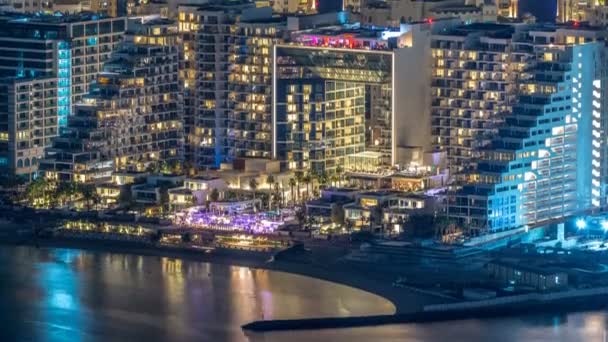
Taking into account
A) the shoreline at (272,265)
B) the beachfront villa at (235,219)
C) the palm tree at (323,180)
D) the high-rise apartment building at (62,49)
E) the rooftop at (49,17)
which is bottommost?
the shoreline at (272,265)

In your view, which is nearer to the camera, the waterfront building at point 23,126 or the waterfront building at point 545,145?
the waterfront building at point 545,145

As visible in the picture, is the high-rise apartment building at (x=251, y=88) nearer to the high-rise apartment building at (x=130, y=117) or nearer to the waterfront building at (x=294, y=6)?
the high-rise apartment building at (x=130, y=117)

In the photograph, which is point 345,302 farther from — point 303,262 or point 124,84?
point 124,84

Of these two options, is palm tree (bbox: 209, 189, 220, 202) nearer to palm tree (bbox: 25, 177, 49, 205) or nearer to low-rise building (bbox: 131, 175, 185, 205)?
low-rise building (bbox: 131, 175, 185, 205)

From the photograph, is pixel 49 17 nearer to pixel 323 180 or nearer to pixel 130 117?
pixel 130 117

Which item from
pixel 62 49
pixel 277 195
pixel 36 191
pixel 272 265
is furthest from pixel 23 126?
pixel 272 265

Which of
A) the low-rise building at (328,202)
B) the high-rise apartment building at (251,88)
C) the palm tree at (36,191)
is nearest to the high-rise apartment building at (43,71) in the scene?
the palm tree at (36,191)
